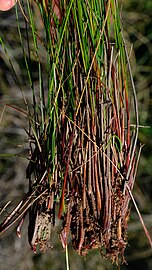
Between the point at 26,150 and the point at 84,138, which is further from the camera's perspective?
the point at 26,150

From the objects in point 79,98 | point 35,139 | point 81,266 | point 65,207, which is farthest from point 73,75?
point 81,266

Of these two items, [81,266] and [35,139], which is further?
[81,266]

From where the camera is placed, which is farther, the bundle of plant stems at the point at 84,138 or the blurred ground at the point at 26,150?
the blurred ground at the point at 26,150

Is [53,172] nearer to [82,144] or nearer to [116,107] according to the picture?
[82,144]

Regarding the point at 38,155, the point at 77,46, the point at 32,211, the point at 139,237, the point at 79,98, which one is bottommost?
the point at 139,237
